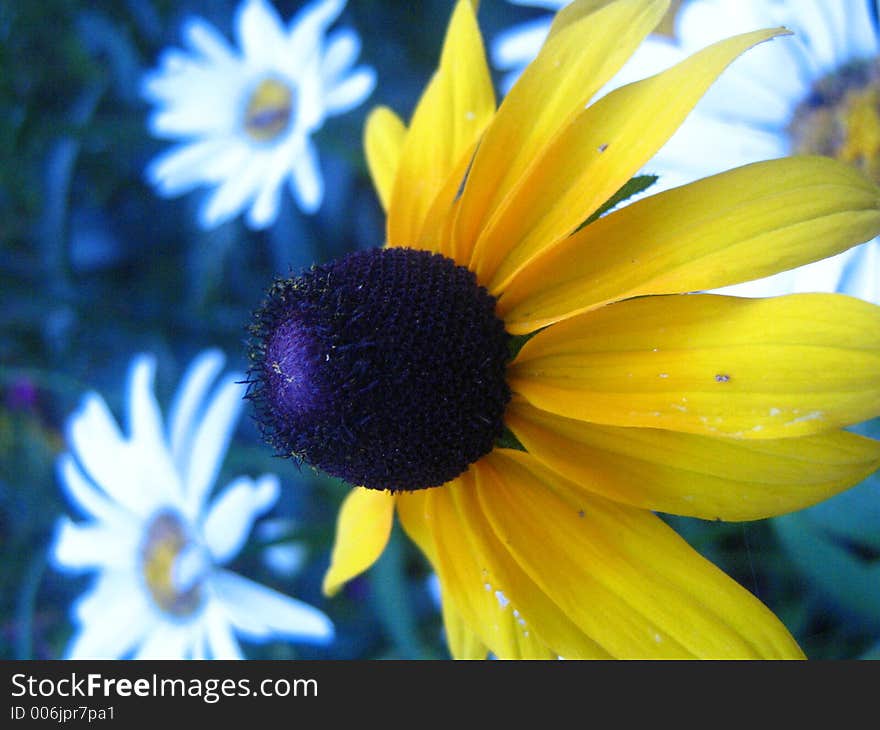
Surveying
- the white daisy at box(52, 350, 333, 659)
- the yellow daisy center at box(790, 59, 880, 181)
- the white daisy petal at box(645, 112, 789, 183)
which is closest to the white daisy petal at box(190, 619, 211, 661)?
the white daisy at box(52, 350, 333, 659)

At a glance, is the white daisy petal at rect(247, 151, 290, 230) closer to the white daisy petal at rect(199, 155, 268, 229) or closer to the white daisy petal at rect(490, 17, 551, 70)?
the white daisy petal at rect(199, 155, 268, 229)

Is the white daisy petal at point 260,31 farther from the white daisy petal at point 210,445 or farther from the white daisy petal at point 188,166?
the white daisy petal at point 210,445

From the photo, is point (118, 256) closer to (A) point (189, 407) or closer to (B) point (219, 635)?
(A) point (189, 407)

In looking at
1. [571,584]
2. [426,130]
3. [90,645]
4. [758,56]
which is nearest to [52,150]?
[90,645]

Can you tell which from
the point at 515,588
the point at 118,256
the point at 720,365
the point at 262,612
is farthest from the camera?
the point at 118,256

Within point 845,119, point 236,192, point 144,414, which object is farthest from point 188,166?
point 845,119

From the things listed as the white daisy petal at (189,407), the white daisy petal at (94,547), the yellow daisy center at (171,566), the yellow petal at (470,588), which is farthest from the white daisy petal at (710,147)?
the white daisy petal at (94,547)
